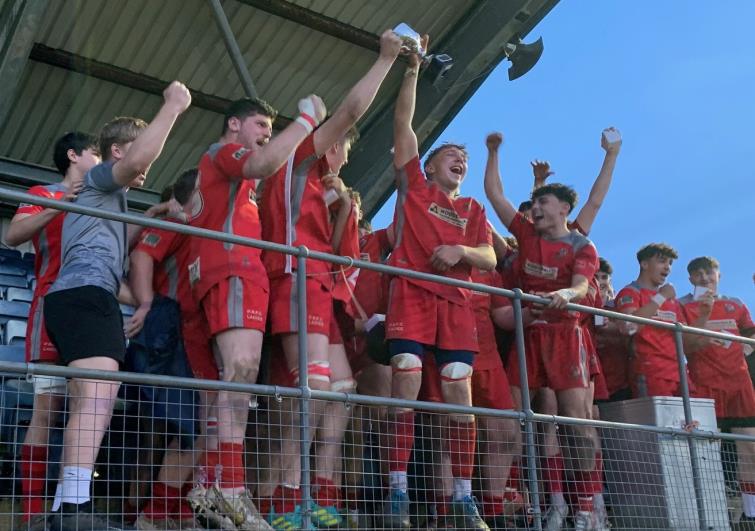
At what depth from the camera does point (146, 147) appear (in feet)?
13.8

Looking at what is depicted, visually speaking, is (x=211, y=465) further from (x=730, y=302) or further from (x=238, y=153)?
(x=730, y=302)

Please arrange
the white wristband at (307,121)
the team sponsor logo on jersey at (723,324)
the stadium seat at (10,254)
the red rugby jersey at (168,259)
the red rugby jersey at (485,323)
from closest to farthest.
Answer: the white wristband at (307,121) < the red rugby jersey at (168,259) < the red rugby jersey at (485,323) < the team sponsor logo on jersey at (723,324) < the stadium seat at (10,254)

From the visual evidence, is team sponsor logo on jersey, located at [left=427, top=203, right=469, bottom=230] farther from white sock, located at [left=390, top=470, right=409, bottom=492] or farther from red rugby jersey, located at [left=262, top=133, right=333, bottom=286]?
white sock, located at [left=390, top=470, right=409, bottom=492]

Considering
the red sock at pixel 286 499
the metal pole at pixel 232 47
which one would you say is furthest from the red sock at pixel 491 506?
the metal pole at pixel 232 47

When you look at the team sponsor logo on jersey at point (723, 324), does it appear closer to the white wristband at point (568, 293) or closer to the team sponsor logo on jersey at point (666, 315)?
the team sponsor logo on jersey at point (666, 315)

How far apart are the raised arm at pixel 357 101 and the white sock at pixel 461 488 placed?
1757 millimetres

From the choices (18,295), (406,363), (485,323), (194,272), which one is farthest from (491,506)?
(18,295)

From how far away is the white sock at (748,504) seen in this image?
255 inches

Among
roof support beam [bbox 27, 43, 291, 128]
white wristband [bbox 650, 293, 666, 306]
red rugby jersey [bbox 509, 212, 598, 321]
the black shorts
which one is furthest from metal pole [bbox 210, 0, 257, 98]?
the black shorts

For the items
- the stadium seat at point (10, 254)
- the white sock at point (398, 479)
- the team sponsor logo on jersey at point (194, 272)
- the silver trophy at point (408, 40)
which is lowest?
the white sock at point (398, 479)

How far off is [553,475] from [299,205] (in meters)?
1.97

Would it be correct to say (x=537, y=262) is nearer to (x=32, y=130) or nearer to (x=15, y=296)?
(x=15, y=296)

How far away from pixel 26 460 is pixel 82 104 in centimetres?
718

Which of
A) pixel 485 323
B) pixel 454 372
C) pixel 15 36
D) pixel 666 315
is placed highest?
pixel 15 36
